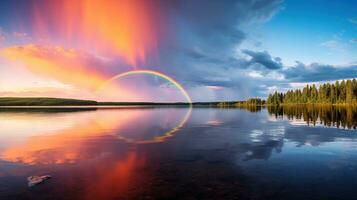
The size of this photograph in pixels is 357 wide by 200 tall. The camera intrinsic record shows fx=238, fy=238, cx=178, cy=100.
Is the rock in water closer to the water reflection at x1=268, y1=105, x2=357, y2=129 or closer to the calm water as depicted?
the calm water

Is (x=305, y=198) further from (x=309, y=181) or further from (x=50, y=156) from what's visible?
(x=50, y=156)

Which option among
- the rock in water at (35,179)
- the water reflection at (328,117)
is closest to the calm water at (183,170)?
the rock in water at (35,179)

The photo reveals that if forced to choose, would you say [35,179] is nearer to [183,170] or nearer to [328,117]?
[183,170]

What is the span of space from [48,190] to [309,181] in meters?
14.9

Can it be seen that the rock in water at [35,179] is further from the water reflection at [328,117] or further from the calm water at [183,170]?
the water reflection at [328,117]

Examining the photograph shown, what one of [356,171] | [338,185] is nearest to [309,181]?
[338,185]

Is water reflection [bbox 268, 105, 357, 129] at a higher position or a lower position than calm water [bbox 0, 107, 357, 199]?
higher

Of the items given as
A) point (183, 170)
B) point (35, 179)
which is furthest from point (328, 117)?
point (35, 179)

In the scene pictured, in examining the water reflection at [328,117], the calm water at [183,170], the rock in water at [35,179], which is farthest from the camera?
the water reflection at [328,117]

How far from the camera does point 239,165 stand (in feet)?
58.7

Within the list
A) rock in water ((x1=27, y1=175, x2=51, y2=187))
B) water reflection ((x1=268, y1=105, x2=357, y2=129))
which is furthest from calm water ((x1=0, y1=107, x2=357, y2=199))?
water reflection ((x1=268, y1=105, x2=357, y2=129))

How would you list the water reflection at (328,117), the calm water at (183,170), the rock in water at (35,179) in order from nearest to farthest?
1. the calm water at (183,170)
2. the rock in water at (35,179)
3. the water reflection at (328,117)

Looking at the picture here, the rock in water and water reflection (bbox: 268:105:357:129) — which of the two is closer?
the rock in water

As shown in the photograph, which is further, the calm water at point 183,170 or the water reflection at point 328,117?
the water reflection at point 328,117
